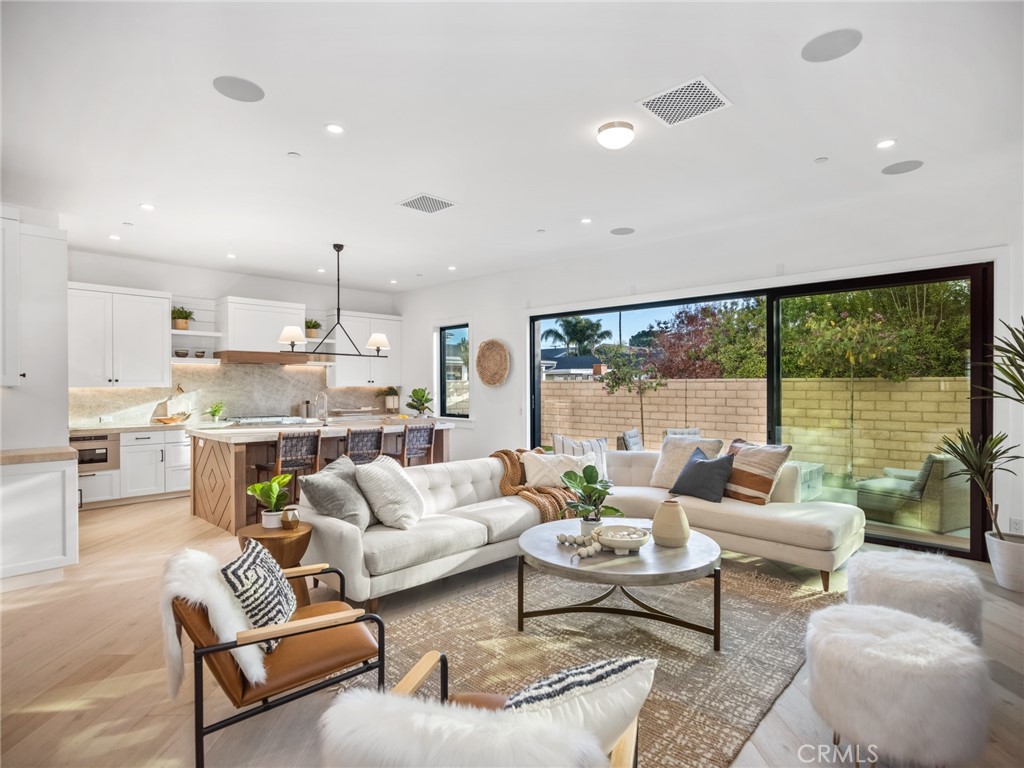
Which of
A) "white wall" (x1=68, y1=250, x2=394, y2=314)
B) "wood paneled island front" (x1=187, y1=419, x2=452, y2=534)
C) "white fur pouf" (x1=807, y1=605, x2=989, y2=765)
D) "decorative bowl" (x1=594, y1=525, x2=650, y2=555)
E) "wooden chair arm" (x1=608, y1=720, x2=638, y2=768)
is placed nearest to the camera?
"wooden chair arm" (x1=608, y1=720, x2=638, y2=768)

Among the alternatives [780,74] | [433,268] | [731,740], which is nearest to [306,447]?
[433,268]

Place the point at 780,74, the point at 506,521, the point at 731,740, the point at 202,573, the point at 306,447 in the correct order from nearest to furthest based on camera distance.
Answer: the point at 202,573 → the point at 731,740 → the point at 780,74 → the point at 506,521 → the point at 306,447

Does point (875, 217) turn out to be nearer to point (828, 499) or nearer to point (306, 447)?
point (828, 499)

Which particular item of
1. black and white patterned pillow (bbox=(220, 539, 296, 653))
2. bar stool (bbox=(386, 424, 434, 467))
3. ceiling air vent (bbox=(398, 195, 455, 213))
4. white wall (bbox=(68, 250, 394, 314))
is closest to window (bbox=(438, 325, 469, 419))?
white wall (bbox=(68, 250, 394, 314))

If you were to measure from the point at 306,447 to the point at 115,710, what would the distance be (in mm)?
3072

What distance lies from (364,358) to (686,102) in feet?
21.6

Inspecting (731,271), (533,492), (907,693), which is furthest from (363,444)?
(907,693)

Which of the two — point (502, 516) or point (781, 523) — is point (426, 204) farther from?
point (781, 523)

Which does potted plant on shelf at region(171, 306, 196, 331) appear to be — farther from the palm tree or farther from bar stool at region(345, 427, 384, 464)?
the palm tree

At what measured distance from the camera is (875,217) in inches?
174

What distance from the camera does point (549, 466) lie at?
181 inches

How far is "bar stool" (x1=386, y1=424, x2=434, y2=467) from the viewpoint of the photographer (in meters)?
5.86

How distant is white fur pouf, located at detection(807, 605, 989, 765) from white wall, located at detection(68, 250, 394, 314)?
7072 millimetres

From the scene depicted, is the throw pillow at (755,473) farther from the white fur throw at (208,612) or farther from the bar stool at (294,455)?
the bar stool at (294,455)
